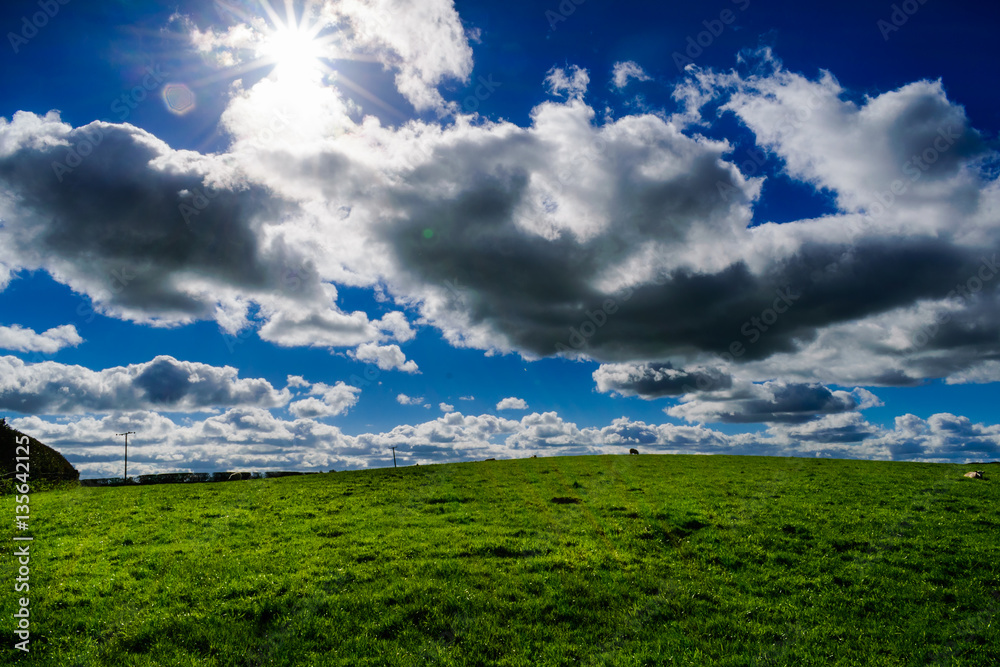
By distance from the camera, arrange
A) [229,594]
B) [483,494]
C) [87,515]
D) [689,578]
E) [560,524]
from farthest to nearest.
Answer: [483,494] → [87,515] → [560,524] → [689,578] → [229,594]

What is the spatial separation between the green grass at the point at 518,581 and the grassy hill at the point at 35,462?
2122 centimetres

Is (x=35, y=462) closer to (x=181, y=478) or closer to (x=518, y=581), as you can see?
(x=181, y=478)

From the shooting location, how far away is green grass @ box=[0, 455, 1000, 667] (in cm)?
1339

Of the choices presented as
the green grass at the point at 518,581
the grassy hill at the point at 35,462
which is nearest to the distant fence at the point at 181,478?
the grassy hill at the point at 35,462

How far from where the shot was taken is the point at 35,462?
51094mm

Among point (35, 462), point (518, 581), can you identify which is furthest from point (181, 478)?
point (518, 581)

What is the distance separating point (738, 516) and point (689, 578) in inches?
378

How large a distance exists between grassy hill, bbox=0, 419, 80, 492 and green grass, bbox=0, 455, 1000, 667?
21224 millimetres

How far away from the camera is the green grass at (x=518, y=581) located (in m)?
13.4

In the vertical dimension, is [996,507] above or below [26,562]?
below

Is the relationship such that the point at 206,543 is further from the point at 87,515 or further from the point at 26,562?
the point at 87,515

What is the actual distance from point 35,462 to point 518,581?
6063 cm

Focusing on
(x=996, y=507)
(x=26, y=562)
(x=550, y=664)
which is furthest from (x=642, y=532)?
(x=26, y=562)

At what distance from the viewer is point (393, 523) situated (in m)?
25.1
